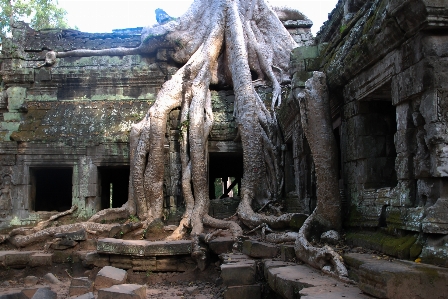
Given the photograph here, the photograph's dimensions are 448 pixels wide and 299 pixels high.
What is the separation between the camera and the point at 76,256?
6.47 m

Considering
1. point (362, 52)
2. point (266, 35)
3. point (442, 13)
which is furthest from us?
point (266, 35)

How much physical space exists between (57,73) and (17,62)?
35.6 inches

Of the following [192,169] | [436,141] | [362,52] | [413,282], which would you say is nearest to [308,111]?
[362,52]

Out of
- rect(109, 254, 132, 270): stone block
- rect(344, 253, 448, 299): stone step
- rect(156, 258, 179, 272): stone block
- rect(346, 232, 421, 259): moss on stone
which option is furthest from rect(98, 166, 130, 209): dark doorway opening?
rect(344, 253, 448, 299): stone step

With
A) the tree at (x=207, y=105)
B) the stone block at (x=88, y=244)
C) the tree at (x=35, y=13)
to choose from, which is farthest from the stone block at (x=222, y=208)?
the tree at (x=35, y=13)

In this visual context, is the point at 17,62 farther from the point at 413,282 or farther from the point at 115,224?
the point at 413,282

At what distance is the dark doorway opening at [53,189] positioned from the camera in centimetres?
1001

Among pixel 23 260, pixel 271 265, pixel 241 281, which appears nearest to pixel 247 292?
pixel 241 281

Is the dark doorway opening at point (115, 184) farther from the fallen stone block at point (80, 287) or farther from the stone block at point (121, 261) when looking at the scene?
the fallen stone block at point (80, 287)

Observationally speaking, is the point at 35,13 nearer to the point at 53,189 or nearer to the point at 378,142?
the point at 53,189

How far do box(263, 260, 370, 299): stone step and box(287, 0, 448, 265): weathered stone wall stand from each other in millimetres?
530

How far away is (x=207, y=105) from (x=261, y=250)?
4.02 meters

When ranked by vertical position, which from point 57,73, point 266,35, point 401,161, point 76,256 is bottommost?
point 76,256

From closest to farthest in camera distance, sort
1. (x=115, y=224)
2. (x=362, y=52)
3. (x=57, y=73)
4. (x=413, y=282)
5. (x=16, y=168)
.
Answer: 1. (x=413, y=282)
2. (x=362, y=52)
3. (x=115, y=224)
4. (x=16, y=168)
5. (x=57, y=73)
